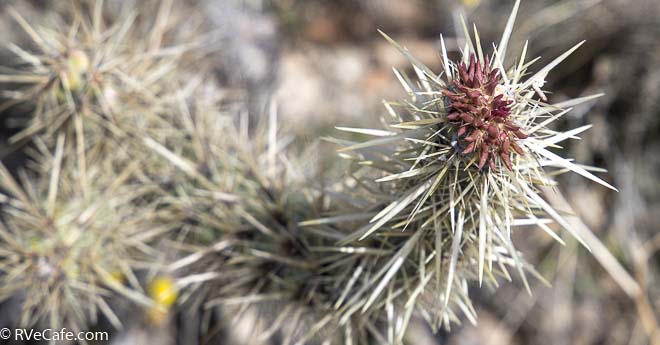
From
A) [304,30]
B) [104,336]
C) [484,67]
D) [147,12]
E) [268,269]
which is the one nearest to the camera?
[484,67]

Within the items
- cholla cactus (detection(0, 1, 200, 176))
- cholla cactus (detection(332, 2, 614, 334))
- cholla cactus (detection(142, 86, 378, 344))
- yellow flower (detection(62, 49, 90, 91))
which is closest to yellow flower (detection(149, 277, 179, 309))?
cholla cactus (detection(142, 86, 378, 344))

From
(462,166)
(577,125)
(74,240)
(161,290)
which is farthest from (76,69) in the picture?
(577,125)

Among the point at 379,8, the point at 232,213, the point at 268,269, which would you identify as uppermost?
the point at 379,8

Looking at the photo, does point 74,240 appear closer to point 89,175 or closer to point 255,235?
point 89,175

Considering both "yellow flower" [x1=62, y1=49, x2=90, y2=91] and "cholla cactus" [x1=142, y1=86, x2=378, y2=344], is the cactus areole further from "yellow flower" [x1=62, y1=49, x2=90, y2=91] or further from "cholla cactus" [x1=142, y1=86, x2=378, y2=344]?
"yellow flower" [x1=62, y1=49, x2=90, y2=91]

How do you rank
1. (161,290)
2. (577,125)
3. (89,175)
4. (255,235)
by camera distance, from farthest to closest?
(577,125) → (161,290) → (89,175) → (255,235)

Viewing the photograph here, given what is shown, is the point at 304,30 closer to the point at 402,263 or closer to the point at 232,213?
the point at 232,213

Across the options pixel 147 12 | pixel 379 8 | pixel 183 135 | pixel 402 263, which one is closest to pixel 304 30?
pixel 379 8
